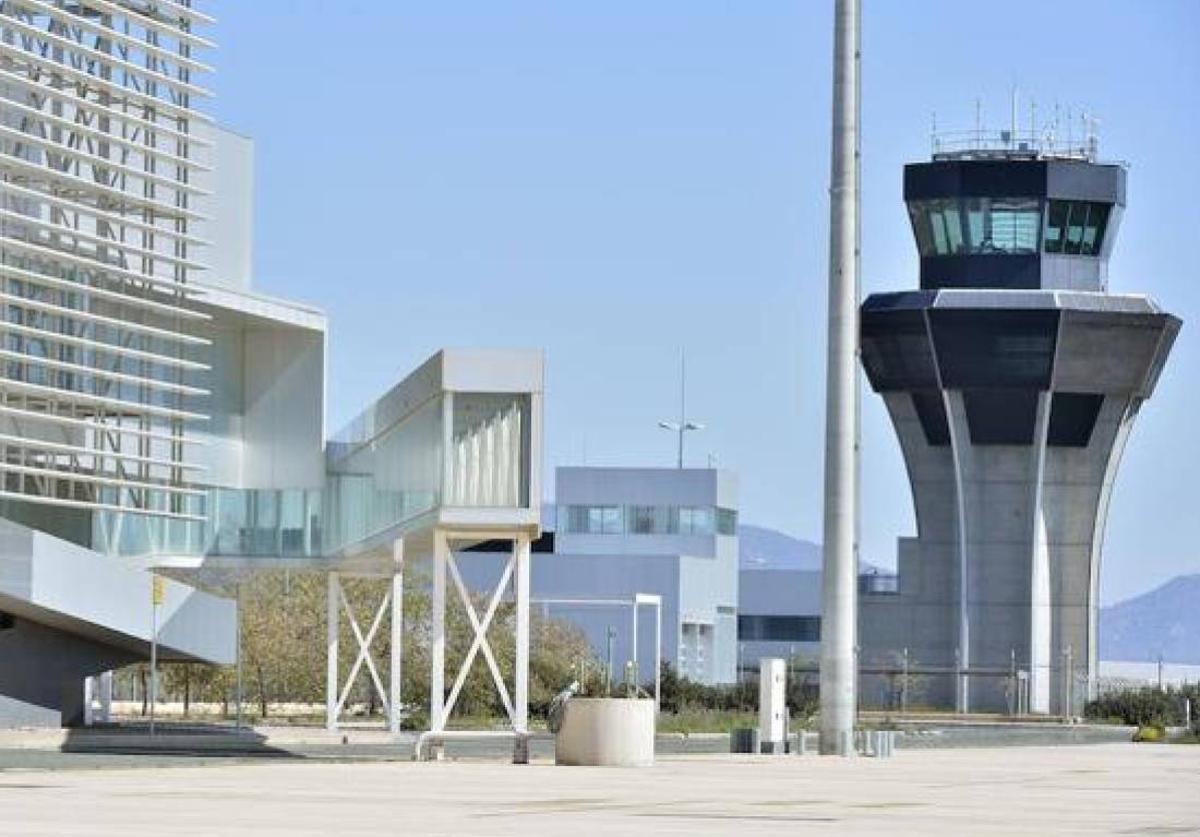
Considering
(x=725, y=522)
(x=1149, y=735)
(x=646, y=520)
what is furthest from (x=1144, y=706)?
(x=646, y=520)

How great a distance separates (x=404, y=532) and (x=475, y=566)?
93.7 m

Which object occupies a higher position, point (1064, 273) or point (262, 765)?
point (1064, 273)

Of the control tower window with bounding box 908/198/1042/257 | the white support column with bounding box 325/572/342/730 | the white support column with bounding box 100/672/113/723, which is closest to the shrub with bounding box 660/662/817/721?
the white support column with bounding box 100/672/113/723

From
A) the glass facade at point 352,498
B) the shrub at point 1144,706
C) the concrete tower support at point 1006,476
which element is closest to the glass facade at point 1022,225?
the concrete tower support at point 1006,476

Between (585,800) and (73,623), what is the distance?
2970cm

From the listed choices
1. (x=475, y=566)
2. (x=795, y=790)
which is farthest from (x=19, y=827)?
(x=475, y=566)

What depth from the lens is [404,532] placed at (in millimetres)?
54562

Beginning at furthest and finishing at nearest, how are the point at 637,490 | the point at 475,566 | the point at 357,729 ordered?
the point at 637,490, the point at 475,566, the point at 357,729

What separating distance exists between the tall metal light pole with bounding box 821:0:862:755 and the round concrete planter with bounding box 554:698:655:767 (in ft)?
36.1

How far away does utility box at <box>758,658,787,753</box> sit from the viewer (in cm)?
5603

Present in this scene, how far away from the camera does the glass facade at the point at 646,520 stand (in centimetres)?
16175

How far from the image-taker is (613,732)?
147 feet

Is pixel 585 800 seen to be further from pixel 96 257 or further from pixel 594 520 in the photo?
pixel 594 520

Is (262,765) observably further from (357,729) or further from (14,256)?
(357,729)
